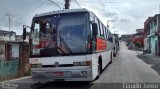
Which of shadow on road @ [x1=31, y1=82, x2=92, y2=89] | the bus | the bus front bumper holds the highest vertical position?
the bus

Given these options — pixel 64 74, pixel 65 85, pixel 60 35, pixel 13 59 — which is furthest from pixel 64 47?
pixel 13 59

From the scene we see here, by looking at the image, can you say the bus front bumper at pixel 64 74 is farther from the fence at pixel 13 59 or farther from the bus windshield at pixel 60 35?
the fence at pixel 13 59

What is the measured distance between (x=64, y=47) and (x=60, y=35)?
0.55 m

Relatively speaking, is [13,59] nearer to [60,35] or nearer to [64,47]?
[60,35]

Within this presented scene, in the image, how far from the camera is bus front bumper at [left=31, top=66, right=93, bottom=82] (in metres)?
11.1

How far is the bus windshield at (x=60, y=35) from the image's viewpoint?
37.2 feet

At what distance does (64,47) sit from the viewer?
1142 cm

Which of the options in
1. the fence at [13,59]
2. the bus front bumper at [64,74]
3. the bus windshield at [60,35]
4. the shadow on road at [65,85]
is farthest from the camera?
the fence at [13,59]

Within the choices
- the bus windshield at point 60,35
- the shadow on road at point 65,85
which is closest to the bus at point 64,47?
the bus windshield at point 60,35

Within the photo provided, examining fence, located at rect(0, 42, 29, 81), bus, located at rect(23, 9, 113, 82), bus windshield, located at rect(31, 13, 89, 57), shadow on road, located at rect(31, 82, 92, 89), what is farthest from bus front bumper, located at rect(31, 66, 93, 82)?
fence, located at rect(0, 42, 29, 81)

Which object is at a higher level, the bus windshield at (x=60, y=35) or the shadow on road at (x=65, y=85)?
the bus windshield at (x=60, y=35)

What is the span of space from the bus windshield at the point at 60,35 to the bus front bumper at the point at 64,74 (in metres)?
0.66

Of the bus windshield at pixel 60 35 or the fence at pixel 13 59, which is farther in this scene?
the fence at pixel 13 59

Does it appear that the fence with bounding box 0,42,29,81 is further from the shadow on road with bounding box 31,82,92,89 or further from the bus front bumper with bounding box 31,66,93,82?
the bus front bumper with bounding box 31,66,93,82
